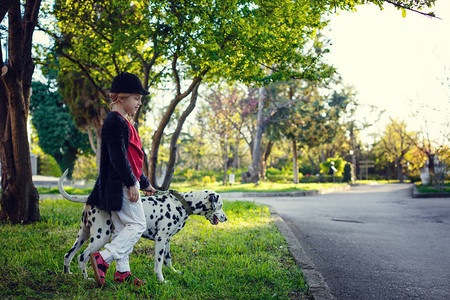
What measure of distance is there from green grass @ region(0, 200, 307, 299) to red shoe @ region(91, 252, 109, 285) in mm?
140

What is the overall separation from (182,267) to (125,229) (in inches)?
52.0

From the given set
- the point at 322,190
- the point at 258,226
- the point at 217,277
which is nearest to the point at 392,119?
the point at 322,190

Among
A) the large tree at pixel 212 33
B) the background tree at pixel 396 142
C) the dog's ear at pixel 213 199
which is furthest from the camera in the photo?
the background tree at pixel 396 142

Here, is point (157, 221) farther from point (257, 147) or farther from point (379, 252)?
point (257, 147)

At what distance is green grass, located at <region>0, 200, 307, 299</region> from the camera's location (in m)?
3.68

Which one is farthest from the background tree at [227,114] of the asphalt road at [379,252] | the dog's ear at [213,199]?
the dog's ear at [213,199]

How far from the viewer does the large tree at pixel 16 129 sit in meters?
7.16

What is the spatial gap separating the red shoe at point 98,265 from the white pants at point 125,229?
4 centimetres

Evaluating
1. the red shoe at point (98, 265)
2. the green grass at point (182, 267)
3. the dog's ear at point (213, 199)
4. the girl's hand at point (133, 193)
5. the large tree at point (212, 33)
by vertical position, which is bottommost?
the green grass at point (182, 267)

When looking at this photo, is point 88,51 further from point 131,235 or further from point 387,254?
point 387,254

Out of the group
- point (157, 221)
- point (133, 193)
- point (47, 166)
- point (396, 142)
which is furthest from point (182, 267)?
point (396, 142)

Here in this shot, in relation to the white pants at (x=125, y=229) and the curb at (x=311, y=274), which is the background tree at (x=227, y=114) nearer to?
the curb at (x=311, y=274)

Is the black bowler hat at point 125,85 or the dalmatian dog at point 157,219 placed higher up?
the black bowler hat at point 125,85

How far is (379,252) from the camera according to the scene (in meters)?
6.43
